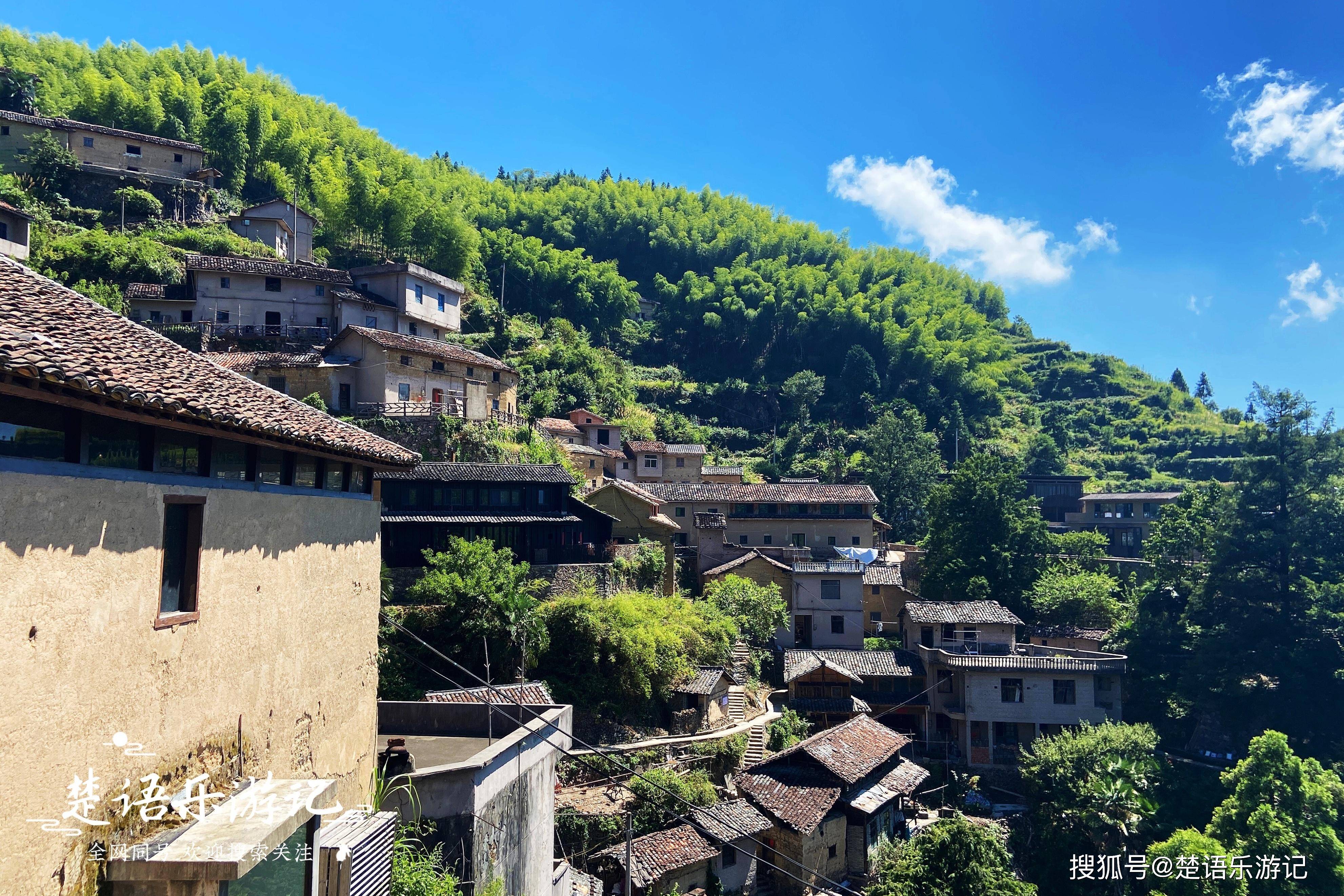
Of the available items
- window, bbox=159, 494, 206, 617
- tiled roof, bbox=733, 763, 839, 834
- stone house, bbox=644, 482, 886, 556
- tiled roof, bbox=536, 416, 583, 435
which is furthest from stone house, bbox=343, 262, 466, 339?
window, bbox=159, 494, 206, 617

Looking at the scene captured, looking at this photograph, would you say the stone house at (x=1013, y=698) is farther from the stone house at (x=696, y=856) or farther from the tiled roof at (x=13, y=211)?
the tiled roof at (x=13, y=211)

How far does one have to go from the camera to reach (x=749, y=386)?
71812mm

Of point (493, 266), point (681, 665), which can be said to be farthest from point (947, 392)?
point (681, 665)

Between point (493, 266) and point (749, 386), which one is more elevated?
point (493, 266)

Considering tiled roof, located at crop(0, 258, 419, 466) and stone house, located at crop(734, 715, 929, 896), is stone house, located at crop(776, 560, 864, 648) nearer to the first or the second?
stone house, located at crop(734, 715, 929, 896)

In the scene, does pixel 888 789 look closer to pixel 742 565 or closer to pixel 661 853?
pixel 661 853

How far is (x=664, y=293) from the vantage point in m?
80.9

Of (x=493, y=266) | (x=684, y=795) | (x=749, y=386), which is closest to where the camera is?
(x=684, y=795)

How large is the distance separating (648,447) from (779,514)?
9470 mm

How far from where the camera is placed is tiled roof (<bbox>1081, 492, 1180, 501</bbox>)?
50.6m

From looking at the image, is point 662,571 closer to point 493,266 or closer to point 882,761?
point 882,761

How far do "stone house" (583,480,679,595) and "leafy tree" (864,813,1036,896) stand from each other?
50.9ft

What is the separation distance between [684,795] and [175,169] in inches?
1760

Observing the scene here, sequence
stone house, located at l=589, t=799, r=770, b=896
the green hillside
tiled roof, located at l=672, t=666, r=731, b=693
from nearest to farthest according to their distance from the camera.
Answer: stone house, located at l=589, t=799, r=770, b=896 < tiled roof, located at l=672, t=666, r=731, b=693 < the green hillside
